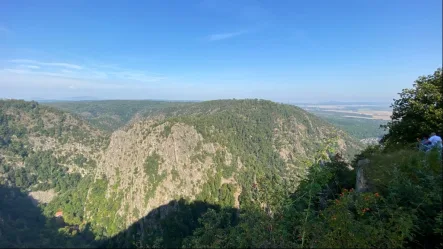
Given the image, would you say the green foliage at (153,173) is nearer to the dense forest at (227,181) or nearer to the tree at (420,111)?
the dense forest at (227,181)

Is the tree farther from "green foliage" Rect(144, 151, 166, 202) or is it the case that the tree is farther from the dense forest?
"green foliage" Rect(144, 151, 166, 202)

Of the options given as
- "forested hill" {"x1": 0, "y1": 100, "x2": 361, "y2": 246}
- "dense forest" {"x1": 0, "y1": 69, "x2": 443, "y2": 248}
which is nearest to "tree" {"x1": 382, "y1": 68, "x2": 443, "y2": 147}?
"dense forest" {"x1": 0, "y1": 69, "x2": 443, "y2": 248}

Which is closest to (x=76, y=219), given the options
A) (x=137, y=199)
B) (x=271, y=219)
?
(x=137, y=199)

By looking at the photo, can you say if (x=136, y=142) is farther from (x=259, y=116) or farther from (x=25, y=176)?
(x=259, y=116)

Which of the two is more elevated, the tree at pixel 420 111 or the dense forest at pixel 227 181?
the tree at pixel 420 111

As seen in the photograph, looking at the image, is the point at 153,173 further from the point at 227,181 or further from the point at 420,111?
the point at 420,111

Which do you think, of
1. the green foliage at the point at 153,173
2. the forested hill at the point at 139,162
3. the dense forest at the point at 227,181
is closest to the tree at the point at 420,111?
the dense forest at the point at 227,181

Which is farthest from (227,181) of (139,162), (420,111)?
(420,111)
